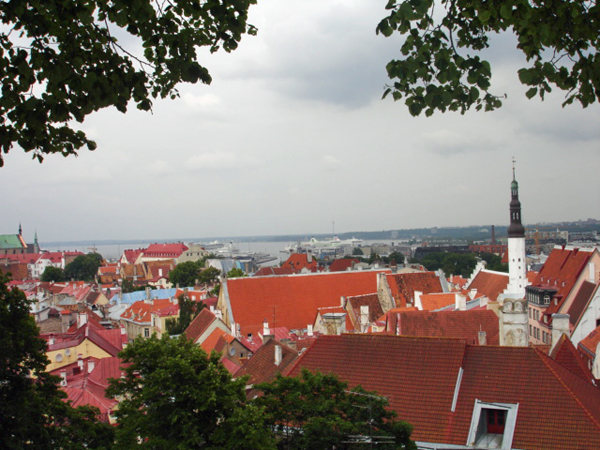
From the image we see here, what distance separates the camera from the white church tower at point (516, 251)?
4553cm

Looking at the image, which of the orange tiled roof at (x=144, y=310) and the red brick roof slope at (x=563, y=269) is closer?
the red brick roof slope at (x=563, y=269)

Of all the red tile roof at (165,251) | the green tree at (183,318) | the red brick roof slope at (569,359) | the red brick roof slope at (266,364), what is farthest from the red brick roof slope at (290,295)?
the red tile roof at (165,251)

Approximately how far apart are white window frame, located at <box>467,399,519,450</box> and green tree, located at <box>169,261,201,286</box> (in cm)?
7465

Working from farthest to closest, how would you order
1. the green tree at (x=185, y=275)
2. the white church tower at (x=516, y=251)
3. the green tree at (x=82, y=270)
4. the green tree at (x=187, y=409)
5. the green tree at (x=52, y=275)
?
1. the green tree at (x=82, y=270)
2. the green tree at (x=52, y=275)
3. the green tree at (x=185, y=275)
4. the white church tower at (x=516, y=251)
5. the green tree at (x=187, y=409)

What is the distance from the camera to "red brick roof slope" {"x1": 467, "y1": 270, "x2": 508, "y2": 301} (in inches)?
1826

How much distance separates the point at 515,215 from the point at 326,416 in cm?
4369

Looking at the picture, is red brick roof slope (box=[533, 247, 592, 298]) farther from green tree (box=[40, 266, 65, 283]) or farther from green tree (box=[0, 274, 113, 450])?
green tree (box=[40, 266, 65, 283])

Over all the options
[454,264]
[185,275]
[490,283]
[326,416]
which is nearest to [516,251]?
[490,283]

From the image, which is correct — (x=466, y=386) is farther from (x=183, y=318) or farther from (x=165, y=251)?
(x=165, y=251)

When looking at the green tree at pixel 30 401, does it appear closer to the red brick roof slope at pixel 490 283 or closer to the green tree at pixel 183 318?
the green tree at pixel 183 318

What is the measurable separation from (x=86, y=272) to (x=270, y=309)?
8476 centimetres

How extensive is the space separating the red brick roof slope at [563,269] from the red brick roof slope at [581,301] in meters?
1.09

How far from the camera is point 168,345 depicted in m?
→ 11.4

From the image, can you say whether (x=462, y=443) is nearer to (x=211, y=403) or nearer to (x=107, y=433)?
(x=211, y=403)
